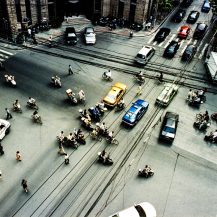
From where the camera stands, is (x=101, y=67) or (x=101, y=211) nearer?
(x=101, y=211)

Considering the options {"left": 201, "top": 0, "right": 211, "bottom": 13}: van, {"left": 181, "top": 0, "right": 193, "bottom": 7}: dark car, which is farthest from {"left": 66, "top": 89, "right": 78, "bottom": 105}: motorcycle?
{"left": 181, "top": 0, "right": 193, "bottom": 7}: dark car

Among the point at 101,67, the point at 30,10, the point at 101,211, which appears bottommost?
the point at 101,211

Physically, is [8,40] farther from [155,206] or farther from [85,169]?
[155,206]

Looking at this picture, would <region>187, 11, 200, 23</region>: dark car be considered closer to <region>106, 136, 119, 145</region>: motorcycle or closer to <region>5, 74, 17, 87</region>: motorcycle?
<region>106, 136, 119, 145</region>: motorcycle

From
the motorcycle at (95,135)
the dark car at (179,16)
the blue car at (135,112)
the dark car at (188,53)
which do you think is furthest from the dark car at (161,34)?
the motorcycle at (95,135)

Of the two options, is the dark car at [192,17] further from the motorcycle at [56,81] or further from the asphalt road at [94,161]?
the motorcycle at [56,81]

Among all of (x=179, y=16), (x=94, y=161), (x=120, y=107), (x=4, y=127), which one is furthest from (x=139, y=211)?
(x=179, y=16)

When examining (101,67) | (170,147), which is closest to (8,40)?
(101,67)
